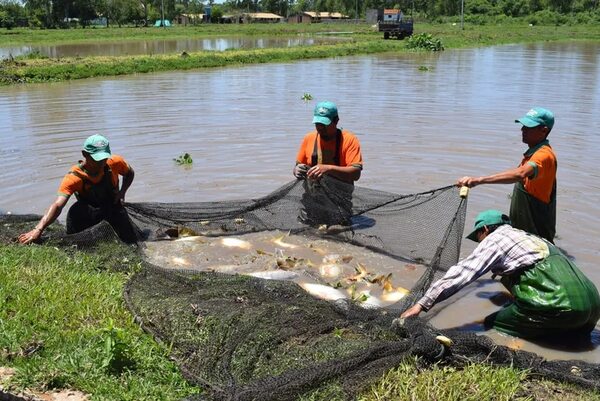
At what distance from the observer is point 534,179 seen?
5184 millimetres

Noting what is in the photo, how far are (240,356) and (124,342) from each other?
69cm

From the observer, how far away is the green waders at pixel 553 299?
4074mm

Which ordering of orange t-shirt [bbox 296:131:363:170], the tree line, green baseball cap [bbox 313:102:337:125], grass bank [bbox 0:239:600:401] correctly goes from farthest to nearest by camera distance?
the tree line
orange t-shirt [bbox 296:131:363:170]
green baseball cap [bbox 313:102:337:125]
grass bank [bbox 0:239:600:401]

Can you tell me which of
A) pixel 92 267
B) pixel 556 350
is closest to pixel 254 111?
pixel 92 267

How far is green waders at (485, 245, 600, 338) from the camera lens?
13.4 ft

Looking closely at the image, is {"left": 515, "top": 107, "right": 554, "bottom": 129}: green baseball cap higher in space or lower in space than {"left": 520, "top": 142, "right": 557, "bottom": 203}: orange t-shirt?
higher

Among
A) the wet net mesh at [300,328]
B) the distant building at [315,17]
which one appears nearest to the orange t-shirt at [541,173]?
the wet net mesh at [300,328]

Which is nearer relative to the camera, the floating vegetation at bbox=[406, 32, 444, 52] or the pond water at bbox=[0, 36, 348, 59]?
the pond water at bbox=[0, 36, 348, 59]

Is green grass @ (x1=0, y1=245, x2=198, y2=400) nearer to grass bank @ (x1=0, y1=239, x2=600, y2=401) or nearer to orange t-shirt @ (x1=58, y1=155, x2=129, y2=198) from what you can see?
grass bank @ (x1=0, y1=239, x2=600, y2=401)

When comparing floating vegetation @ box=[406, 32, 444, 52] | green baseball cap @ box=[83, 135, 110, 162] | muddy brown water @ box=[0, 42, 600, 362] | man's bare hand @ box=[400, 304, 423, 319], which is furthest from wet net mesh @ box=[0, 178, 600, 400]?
floating vegetation @ box=[406, 32, 444, 52]

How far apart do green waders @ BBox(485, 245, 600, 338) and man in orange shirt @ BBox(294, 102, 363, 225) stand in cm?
236

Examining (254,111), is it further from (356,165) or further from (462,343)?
(462,343)

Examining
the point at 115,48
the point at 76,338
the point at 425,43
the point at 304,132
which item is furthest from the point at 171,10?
the point at 76,338

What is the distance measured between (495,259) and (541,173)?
1.33 metres
